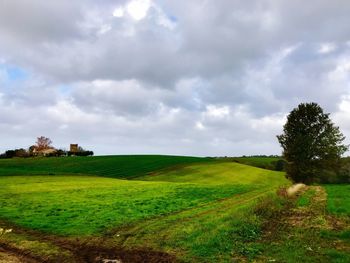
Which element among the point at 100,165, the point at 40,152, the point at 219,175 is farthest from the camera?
the point at 40,152

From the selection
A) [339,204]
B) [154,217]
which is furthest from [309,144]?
[154,217]

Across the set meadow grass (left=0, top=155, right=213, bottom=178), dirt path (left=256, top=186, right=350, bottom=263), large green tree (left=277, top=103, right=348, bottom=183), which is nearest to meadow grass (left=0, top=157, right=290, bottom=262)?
dirt path (left=256, top=186, right=350, bottom=263)

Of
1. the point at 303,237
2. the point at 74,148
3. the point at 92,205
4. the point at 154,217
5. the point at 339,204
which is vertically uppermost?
the point at 74,148

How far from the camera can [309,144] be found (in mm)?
72562

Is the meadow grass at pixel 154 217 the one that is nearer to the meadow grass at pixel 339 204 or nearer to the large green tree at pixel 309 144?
the meadow grass at pixel 339 204

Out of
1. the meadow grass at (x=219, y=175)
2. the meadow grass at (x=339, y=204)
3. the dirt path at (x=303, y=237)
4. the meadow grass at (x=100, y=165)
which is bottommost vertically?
the dirt path at (x=303, y=237)

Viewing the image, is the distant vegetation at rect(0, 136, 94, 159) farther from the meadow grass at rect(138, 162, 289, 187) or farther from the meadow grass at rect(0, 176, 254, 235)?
the meadow grass at rect(0, 176, 254, 235)

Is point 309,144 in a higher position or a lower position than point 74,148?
lower

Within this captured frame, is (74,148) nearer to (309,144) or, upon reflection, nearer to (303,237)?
(309,144)

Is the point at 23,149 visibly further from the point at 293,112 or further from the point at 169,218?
the point at 169,218

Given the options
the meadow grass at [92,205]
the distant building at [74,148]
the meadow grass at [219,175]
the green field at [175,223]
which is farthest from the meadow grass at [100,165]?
the green field at [175,223]

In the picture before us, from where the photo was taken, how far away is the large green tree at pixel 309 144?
72.4m

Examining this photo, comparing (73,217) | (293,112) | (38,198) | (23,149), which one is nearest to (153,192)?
(38,198)

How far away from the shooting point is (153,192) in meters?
46.2
